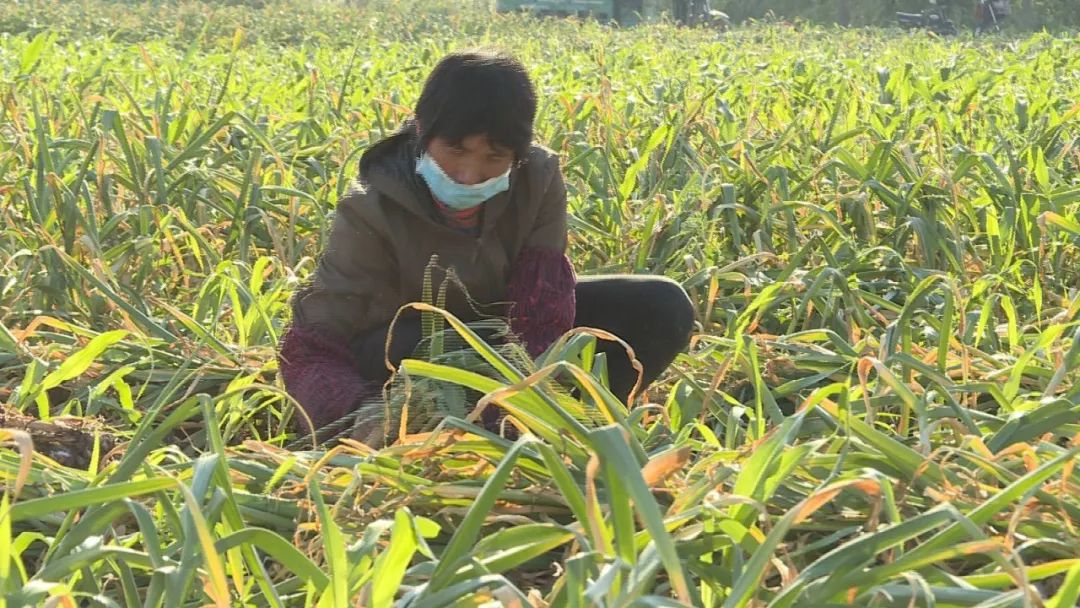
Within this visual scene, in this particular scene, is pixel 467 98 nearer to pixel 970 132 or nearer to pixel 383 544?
pixel 383 544

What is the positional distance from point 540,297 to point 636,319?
0.22 meters

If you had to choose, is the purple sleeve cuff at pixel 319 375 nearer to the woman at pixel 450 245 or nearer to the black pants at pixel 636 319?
the woman at pixel 450 245

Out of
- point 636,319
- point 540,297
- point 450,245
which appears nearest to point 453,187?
point 450,245

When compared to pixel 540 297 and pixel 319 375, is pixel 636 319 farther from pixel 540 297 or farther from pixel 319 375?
pixel 319 375

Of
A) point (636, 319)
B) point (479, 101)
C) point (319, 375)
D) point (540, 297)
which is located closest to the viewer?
point (479, 101)

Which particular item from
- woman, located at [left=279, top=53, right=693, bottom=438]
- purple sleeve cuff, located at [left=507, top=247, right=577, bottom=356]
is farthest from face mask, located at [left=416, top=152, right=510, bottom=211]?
purple sleeve cuff, located at [left=507, top=247, right=577, bottom=356]

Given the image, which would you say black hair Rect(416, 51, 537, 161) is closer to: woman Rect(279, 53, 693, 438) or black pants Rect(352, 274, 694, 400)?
woman Rect(279, 53, 693, 438)

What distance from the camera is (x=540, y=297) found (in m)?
2.24

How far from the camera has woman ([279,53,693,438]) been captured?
2.04 m

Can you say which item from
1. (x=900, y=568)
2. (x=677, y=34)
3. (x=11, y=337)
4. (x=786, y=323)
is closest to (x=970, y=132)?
(x=786, y=323)

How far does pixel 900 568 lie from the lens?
1.28 m

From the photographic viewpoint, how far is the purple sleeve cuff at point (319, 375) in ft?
6.83

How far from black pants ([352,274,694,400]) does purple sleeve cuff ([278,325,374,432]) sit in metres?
0.14

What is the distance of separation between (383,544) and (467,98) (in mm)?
716
